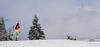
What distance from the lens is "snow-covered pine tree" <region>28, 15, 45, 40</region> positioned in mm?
30984

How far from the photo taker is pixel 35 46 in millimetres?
14000

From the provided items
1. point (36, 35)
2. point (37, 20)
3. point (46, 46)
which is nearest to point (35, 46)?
point (46, 46)

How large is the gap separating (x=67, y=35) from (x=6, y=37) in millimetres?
15198

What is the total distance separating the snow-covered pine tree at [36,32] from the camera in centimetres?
3098

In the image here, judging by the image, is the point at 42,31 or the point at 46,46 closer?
the point at 46,46

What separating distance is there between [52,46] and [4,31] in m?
22.5

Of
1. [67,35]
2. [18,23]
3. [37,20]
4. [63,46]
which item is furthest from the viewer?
[67,35]

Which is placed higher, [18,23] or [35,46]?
[18,23]

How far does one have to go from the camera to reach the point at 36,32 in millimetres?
31109

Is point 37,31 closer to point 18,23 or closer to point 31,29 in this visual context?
point 31,29

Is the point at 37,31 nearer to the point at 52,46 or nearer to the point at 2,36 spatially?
the point at 2,36

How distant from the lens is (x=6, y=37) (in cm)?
3309

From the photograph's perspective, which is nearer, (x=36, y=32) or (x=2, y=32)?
(x=36, y=32)

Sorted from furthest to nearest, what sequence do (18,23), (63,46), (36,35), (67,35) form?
(67,35) → (36,35) → (18,23) → (63,46)
